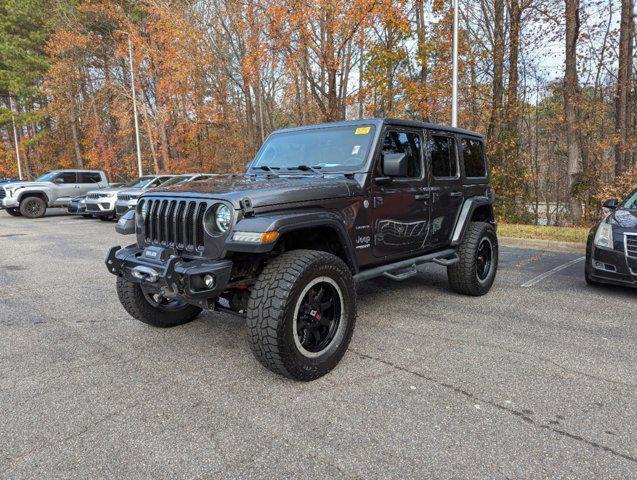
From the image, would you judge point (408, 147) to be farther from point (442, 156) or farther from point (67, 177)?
point (67, 177)

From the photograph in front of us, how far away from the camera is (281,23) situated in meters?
14.6

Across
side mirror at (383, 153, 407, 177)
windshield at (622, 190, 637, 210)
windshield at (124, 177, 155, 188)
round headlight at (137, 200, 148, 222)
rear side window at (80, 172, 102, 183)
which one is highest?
rear side window at (80, 172, 102, 183)

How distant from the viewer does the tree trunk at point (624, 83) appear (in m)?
14.1

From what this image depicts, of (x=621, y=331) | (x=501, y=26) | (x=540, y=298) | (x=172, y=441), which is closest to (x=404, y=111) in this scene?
(x=501, y=26)

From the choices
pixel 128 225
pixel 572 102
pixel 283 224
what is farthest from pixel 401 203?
pixel 572 102

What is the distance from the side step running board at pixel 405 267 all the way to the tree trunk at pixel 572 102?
1062cm

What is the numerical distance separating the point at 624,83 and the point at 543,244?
9320 mm

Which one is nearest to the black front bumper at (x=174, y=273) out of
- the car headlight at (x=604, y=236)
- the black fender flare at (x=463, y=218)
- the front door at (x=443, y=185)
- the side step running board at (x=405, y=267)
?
the side step running board at (x=405, y=267)

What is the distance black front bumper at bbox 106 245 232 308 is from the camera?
297 centimetres

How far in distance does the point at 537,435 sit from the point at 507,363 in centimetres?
101

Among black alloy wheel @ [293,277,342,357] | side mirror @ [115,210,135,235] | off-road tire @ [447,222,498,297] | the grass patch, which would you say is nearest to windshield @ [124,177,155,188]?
the grass patch

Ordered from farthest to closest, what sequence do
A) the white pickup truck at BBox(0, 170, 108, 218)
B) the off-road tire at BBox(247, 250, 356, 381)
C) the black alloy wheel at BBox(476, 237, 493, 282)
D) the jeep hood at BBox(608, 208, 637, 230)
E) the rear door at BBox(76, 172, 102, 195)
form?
the rear door at BBox(76, 172, 102, 195) < the white pickup truck at BBox(0, 170, 108, 218) < the black alloy wheel at BBox(476, 237, 493, 282) < the jeep hood at BBox(608, 208, 637, 230) < the off-road tire at BBox(247, 250, 356, 381)

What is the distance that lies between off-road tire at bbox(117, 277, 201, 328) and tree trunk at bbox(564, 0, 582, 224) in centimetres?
1317

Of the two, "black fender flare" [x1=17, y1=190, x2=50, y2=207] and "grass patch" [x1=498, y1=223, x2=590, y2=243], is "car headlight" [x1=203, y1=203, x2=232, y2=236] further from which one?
"black fender flare" [x1=17, y1=190, x2=50, y2=207]
